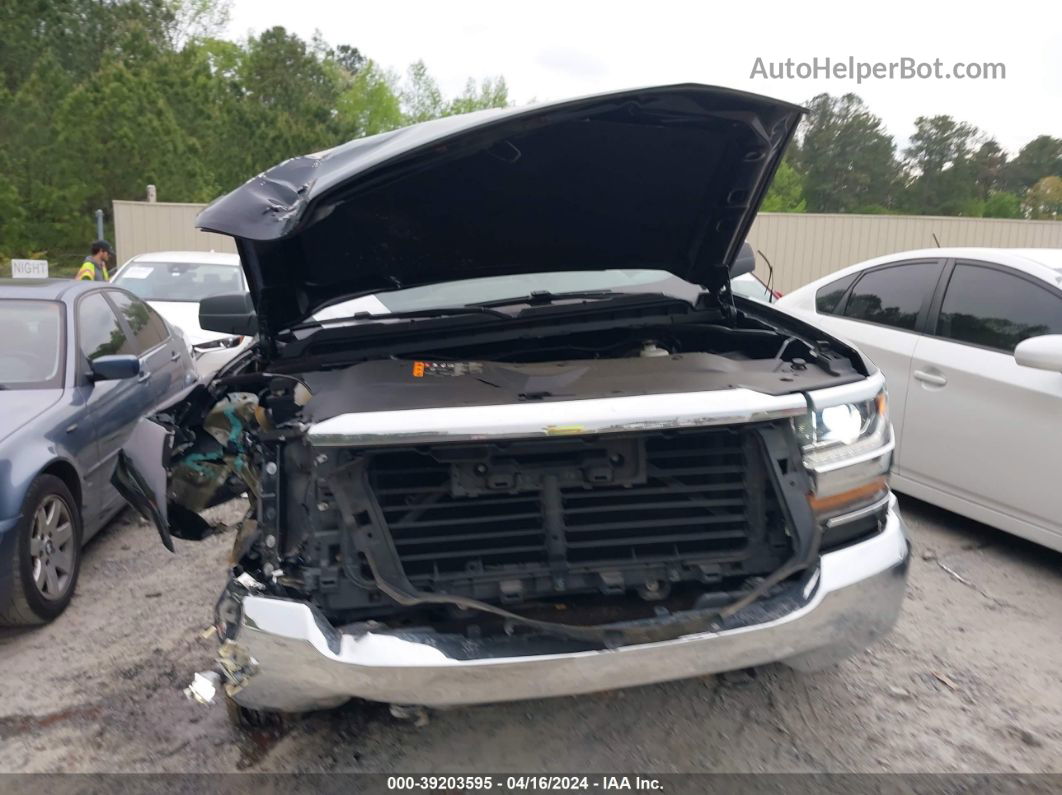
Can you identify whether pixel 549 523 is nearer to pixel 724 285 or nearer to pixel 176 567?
pixel 724 285

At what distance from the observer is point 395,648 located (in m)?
2.16

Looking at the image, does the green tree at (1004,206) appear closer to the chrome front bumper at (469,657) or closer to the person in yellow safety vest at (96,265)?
the person in yellow safety vest at (96,265)

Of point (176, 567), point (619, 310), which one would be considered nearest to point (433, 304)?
point (619, 310)

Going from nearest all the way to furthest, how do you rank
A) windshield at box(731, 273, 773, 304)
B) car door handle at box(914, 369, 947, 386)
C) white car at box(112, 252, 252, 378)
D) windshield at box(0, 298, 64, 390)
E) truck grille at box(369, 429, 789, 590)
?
truck grille at box(369, 429, 789, 590) < windshield at box(0, 298, 64, 390) < car door handle at box(914, 369, 947, 386) < windshield at box(731, 273, 773, 304) < white car at box(112, 252, 252, 378)

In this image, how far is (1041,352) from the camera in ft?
12.0

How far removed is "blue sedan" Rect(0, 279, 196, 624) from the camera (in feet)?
11.4

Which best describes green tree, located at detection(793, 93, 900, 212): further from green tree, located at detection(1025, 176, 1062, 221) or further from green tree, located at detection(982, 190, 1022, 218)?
green tree, located at detection(1025, 176, 1062, 221)

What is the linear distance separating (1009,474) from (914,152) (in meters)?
45.7

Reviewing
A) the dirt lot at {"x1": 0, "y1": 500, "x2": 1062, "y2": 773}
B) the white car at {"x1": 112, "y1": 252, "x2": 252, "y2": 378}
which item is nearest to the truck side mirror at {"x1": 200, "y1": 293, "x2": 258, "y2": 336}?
the dirt lot at {"x1": 0, "y1": 500, "x2": 1062, "y2": 773}

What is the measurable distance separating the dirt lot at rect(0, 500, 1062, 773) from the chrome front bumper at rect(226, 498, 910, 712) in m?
0.47

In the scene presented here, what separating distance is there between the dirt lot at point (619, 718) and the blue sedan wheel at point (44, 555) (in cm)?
12

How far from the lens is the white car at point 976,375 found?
3797mm

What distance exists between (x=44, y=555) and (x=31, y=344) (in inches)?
47.9

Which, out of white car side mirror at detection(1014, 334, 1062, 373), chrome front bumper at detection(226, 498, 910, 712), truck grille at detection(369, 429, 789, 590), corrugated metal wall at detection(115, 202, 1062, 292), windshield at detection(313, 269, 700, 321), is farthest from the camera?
corrugated metal wall at detection(115, 202, 1062, 292)
